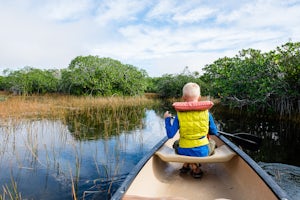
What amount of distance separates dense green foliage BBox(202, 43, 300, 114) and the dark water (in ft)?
8.03

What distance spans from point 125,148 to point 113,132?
1.99 metres

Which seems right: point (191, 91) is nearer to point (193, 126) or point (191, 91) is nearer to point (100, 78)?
point (193, 126)

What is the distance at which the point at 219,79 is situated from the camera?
44.3 feet

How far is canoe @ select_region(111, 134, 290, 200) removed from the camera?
247cm

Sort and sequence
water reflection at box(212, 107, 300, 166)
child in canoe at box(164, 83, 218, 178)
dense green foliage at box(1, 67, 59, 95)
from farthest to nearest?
dense green foliage at box(1, 67, 59, 95), water reflection at box(212, 107, 300, 166), child in canoe at box(164, 83, 218, 178)

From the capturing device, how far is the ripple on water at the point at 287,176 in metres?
3.74

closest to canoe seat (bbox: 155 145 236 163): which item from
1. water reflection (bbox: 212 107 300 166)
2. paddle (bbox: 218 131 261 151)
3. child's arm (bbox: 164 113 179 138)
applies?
child's arm (bbox: 164 113 179 138)

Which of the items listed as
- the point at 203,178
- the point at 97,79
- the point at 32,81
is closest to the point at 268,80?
the point at 203,178

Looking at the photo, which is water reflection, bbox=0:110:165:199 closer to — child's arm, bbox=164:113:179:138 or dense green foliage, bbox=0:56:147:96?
child's arm, bbox=164:113:179:138

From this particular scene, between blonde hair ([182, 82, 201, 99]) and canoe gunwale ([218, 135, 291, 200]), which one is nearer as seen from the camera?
canoe gunwale ([218, 135, 291, 200])

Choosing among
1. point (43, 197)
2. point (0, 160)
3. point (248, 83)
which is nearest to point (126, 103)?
point (248, 83)

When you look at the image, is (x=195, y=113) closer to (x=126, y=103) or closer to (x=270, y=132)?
(x=270, y=132)

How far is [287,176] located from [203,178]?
211cm

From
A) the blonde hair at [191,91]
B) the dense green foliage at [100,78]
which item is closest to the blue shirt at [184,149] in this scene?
the blonde hair at [191,91]
